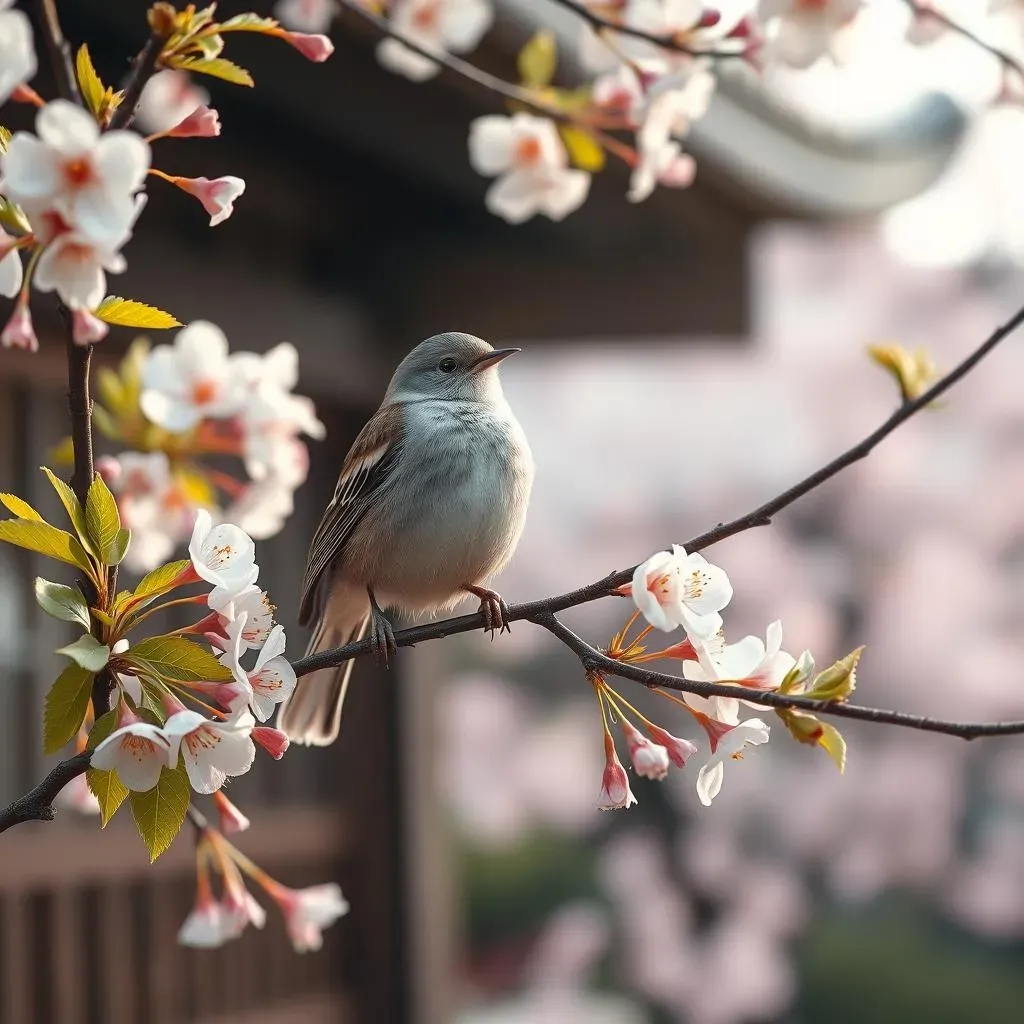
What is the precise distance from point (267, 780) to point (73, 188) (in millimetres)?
4056

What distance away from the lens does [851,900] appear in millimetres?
11773

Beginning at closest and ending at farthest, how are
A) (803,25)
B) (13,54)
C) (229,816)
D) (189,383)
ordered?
(13,54) → (229,816) → (803,25) → (189,383)

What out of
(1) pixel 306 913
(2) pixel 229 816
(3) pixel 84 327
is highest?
(3) pixel 84 327

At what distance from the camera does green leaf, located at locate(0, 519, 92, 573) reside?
1.36 metres

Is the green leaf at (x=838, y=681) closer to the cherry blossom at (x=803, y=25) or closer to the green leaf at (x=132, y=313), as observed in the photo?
the green leaf at (x=132, y=313)

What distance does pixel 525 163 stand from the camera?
253cm

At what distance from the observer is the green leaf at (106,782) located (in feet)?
4.49

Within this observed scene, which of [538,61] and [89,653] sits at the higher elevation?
[538,61]

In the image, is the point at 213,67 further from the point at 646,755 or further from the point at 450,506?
the point at 450,506

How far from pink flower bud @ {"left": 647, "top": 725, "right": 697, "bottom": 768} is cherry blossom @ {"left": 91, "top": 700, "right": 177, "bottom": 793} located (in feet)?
1.70

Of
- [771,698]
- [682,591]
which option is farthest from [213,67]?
[771,698]

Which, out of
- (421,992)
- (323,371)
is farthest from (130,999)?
(323,371)

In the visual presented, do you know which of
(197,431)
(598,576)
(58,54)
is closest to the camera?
(58,54)

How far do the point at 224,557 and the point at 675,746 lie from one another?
0.51 m
